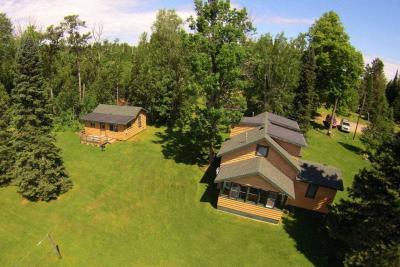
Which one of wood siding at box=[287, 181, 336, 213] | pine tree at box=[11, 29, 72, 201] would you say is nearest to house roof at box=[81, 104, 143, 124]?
pine tree at box=[11, 29, 72, 201]

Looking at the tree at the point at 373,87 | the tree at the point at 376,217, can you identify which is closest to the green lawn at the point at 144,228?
the tree at the point at 376,217

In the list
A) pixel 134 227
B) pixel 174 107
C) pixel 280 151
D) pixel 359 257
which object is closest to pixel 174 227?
pixel 134 227

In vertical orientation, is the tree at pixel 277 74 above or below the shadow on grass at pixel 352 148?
above

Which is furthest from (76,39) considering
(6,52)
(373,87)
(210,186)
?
(373,87)

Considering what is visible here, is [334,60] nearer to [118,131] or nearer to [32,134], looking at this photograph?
[118,131]

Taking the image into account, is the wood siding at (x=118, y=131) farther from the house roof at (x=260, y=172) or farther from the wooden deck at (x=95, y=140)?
the house roof at (x=260, y=172)

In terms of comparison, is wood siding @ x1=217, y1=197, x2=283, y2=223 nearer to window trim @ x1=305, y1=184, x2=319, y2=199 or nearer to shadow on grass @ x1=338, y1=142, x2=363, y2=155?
window trim @ x1=305, y1=184, x2=319, y2=199

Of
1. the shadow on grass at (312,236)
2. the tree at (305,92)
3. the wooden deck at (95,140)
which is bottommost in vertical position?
the shadow on grass at (312,236)
